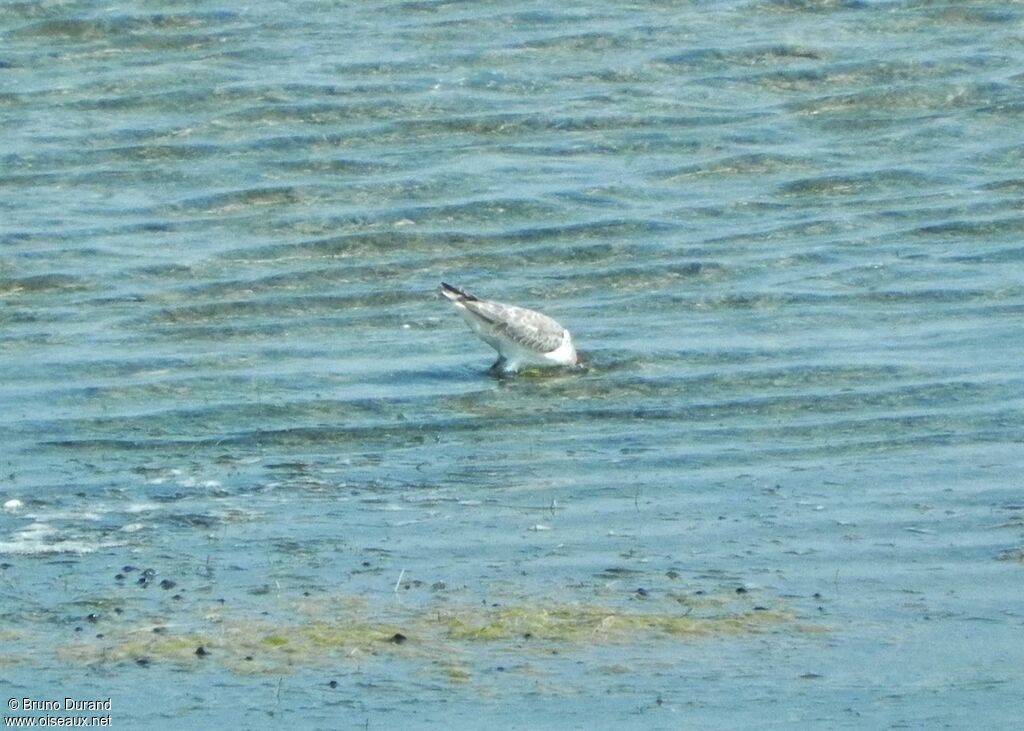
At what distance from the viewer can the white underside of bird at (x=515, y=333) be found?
41.3ft

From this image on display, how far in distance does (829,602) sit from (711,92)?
1133cm

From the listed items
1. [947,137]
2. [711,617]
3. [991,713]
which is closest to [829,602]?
[711,617]

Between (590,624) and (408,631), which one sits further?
(590,624)

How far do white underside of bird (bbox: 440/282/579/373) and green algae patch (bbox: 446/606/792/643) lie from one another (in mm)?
4395

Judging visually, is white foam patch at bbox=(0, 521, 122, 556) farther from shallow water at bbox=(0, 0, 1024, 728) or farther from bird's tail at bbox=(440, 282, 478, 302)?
bird's tail at bbox=(440, 282, 478, 302)

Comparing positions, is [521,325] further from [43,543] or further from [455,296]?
[43,543]

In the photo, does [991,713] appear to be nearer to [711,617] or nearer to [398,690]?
[711,617]

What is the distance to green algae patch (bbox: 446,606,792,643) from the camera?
7.97 metres

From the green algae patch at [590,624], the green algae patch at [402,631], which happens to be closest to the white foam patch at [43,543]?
the green algae patch at [402,631]

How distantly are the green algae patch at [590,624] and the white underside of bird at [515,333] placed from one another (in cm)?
439

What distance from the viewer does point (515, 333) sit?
41.7 ft

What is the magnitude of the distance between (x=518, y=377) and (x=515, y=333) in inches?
10.2

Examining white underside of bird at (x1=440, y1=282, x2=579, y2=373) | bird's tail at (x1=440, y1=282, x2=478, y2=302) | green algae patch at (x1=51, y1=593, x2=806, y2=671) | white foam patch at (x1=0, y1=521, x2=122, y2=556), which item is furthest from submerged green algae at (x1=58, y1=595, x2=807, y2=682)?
bird's tail at (x1=440, y1=282, x2=478, y2=302)

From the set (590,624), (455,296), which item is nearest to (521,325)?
(455,296)
